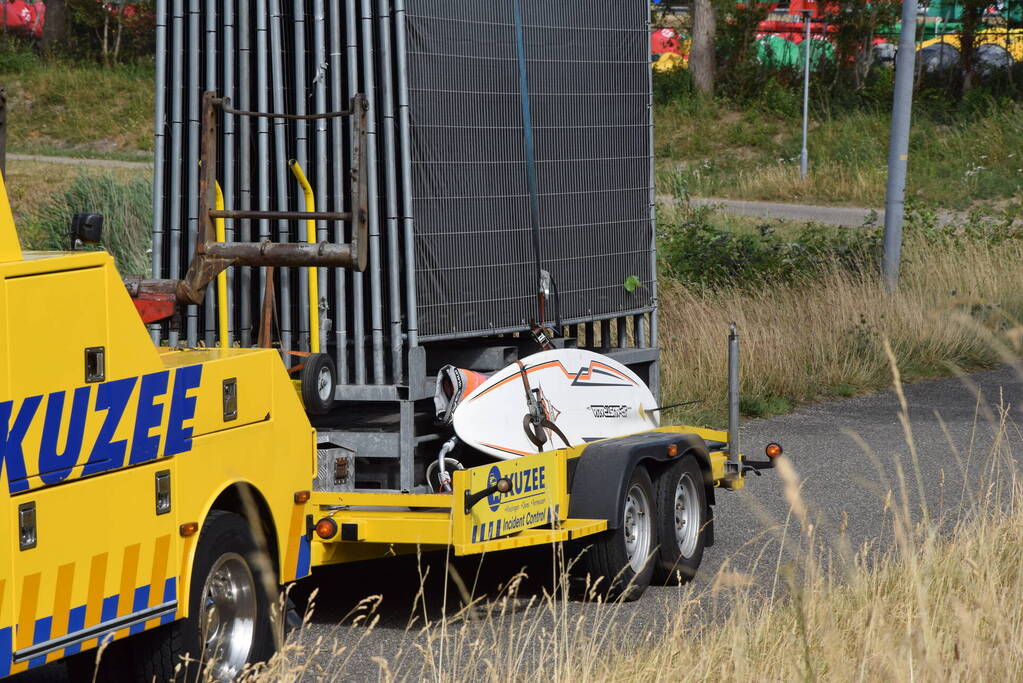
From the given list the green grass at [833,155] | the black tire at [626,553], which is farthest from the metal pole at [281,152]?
the green grass at [833,155]

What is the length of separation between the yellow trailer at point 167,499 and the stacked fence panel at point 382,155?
43.9 inches

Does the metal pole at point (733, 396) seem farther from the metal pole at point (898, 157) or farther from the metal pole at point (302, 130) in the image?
the metal pole at point (898, 157)

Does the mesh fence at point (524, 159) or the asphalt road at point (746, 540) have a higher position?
the mesh fence at point (524, 159)

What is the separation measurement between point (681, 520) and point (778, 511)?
1.69 metres

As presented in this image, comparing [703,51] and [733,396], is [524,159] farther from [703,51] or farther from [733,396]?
[703,51]

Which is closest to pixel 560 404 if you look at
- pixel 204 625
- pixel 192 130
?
pixel 192 130

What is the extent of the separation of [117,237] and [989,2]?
2944cm

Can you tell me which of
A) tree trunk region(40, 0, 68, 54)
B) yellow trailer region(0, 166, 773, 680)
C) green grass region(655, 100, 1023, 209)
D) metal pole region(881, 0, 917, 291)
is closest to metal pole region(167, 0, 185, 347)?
yellow trailer region(0, 166, 773, 680)

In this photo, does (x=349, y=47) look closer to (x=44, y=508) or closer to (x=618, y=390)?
(x=618, y=390)

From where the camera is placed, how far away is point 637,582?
7.60 m

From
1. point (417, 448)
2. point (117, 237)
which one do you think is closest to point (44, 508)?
point (417, 448)

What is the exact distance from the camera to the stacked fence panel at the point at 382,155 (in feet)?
25.0

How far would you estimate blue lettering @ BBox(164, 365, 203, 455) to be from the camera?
5.37 m

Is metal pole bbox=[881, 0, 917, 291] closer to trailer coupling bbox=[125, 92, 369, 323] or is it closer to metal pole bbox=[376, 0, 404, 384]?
metal pole bbox=[376, 0, 404, 384]
